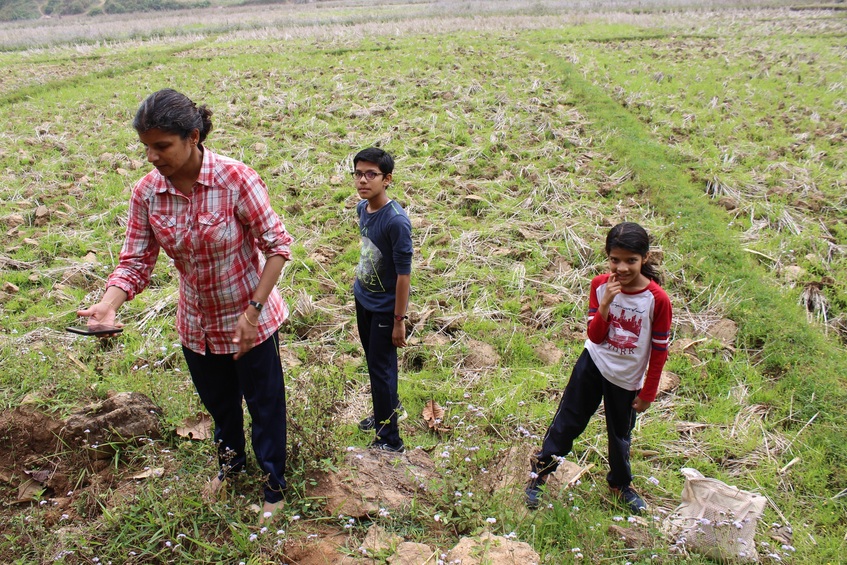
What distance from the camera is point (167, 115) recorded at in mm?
1925

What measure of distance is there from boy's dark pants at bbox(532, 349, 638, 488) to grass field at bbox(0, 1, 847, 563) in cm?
18

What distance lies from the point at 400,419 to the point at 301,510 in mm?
978

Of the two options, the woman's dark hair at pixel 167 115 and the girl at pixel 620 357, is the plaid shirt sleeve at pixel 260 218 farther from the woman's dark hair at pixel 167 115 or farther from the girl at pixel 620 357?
the girl at pixel 620 357

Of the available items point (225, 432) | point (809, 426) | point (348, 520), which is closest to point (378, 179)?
point (225, 432)

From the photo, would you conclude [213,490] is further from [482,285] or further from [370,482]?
[482,285]

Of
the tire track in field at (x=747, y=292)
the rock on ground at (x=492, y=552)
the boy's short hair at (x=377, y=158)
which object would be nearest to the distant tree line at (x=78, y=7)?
the tire track in field at (x=747, y=292)

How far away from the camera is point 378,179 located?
2.76 m

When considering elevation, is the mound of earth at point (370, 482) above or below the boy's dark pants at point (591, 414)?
below

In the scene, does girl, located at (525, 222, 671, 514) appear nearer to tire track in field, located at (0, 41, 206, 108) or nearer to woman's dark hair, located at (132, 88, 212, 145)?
woman's dark hair, located at (132, 88, 212, 145)

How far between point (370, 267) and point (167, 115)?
125 cm

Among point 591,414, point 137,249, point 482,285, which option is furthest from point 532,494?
point 482,285

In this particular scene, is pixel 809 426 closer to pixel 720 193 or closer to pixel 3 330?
pixel 720 193

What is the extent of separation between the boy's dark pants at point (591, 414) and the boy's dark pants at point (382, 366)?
0.79 m

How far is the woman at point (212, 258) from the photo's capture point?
6.66 feet
